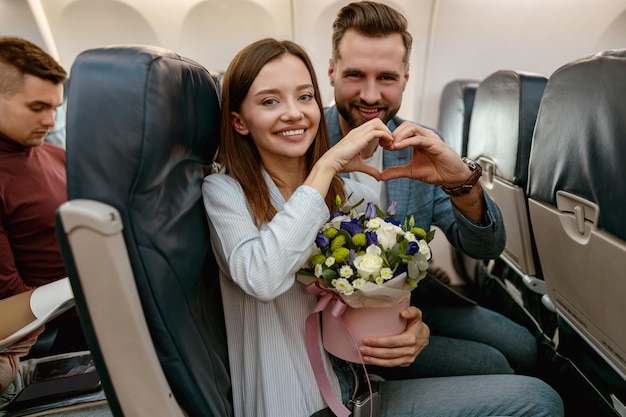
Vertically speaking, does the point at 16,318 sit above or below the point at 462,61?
below

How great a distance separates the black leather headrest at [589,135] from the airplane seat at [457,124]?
1.28 metres

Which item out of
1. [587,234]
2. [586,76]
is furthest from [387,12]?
[587,234]

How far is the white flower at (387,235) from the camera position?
106 cm

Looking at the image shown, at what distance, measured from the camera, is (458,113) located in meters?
2.97

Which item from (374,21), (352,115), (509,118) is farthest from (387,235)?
(509,118)

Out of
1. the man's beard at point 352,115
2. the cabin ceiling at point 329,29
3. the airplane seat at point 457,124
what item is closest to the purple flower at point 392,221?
the man's beard at point 352,115

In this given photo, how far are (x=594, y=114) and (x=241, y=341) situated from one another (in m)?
1.16

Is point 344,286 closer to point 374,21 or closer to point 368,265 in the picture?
point 368,265

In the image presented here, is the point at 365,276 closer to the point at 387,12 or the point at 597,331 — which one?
the point at 597,331

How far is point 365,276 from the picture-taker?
38.6 inches

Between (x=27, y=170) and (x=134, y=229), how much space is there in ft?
5.09

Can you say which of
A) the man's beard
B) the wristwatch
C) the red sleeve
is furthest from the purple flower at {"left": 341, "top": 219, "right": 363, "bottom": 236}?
the red sleeve

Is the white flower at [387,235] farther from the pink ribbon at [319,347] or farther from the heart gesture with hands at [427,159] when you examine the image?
the heart gesture with hands at [427,159]

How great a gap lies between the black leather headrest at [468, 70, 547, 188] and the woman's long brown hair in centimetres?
99
